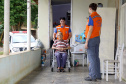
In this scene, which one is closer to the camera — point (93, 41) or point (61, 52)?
point (93, 41)

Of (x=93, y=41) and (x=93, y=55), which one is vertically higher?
(x=93, y=41)

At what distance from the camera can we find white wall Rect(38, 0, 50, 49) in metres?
9.31

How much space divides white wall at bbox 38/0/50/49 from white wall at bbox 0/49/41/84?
269 cm

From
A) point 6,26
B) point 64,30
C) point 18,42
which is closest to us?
point 6,26

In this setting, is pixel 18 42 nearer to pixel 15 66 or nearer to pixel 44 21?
pixel 44 21

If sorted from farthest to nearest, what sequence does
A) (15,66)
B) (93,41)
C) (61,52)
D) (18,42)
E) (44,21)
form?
1. (18,42)
2. (44,21)
3. (61,52)
4. (93,41)
5. (15,66)

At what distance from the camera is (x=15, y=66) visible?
4.77 metres

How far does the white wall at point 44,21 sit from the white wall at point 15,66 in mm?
2686

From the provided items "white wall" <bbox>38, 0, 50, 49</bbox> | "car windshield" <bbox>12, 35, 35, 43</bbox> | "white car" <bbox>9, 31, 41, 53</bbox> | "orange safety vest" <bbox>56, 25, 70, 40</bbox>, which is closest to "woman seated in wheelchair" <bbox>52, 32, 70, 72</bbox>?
"orange safety vest" <bbox>56, 25, 70, 40</bbox>

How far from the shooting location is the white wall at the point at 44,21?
9312 millimetres

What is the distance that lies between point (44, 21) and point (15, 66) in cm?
480

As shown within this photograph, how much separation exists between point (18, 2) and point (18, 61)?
17.3 m

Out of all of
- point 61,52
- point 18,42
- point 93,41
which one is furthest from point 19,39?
point 93,41

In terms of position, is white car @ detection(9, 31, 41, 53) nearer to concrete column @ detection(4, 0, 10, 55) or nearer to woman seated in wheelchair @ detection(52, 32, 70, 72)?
woman seated in wheelchair @ detection(52, 32, 70, 72)
